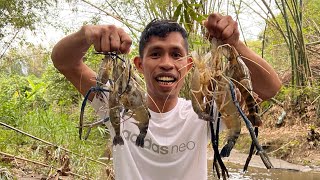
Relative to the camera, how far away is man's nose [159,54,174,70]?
180cm

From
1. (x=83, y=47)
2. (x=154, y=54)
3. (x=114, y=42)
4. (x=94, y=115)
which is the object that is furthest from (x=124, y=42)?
(x=94, y=115)

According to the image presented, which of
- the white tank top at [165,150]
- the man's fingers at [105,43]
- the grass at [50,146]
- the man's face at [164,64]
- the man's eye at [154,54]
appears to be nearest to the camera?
the man's fingers at [105,43]

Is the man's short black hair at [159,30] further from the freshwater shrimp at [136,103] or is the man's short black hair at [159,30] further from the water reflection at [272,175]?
the water reflection at [272,175]

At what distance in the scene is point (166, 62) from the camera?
6.00 ft

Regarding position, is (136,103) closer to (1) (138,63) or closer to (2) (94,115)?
(1) (138,63)

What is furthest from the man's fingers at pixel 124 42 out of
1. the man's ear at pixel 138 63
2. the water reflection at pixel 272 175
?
the water reflection at pixel 272 175

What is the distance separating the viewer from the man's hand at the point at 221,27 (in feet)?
5.41

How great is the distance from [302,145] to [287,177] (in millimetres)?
1496

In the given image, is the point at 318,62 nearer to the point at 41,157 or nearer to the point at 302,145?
the point at 302,145

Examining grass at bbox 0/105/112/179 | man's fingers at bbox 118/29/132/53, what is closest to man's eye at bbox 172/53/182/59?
man's fingers at bbox 118/29/132/53

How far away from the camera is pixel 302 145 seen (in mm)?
8852

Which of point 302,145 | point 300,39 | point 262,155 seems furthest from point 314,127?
point 262,155

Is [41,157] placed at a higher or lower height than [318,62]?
lower

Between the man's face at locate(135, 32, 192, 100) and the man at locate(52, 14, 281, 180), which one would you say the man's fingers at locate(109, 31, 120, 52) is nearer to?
the man at locate(52, 14, 281, 180)
